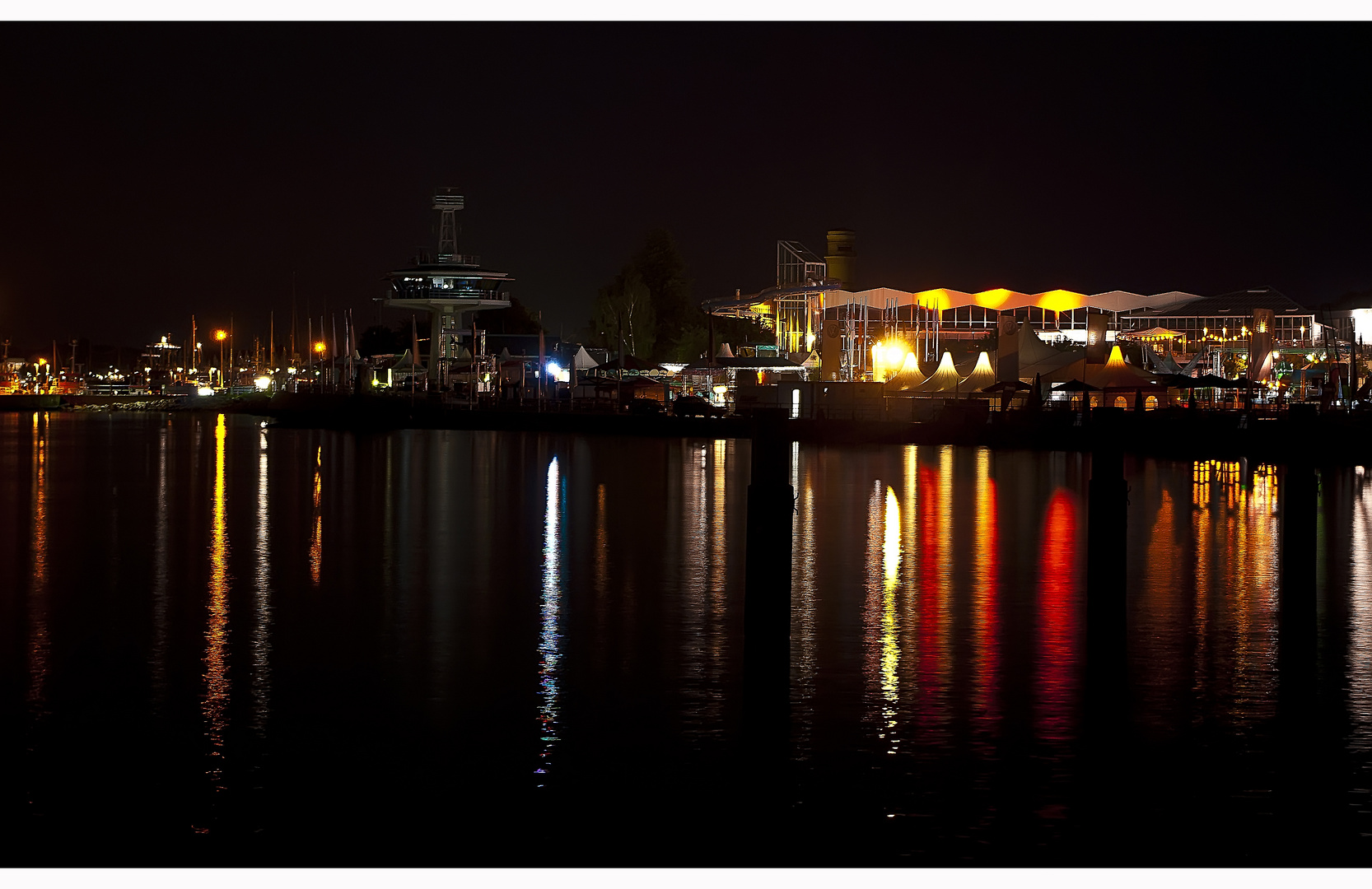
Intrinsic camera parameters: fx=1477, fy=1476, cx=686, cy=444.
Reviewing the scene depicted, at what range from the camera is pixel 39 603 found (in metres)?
17.9

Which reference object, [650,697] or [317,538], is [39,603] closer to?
[317,538]

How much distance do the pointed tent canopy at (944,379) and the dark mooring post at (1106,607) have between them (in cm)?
4861

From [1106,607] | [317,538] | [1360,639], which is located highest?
[1106,607]

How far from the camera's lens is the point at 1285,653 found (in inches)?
572

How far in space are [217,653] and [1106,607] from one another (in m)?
8.75

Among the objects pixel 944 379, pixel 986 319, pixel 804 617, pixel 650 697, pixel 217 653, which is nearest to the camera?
pixel 650 697

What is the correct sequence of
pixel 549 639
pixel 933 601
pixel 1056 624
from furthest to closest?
pixel 933 601
pixel 1056 624
pixel 549 639

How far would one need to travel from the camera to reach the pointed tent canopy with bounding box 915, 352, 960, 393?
205 feet

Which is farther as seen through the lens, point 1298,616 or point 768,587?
point 1298,616

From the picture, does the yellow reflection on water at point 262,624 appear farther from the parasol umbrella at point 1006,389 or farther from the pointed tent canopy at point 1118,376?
the pointed tent canopy at point 1118,376

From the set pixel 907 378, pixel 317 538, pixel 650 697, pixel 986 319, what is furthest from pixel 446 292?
pixel 650 697

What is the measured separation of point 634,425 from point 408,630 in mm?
46533

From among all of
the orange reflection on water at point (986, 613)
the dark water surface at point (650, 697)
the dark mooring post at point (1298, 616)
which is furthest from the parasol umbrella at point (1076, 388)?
the dark mooring post at point (1298, 616)

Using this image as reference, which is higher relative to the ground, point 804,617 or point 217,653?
point 804,617
